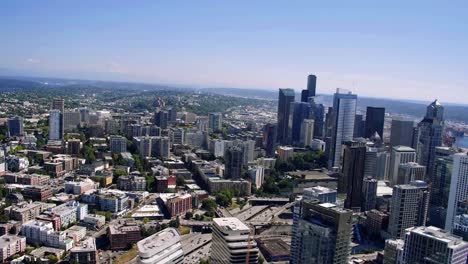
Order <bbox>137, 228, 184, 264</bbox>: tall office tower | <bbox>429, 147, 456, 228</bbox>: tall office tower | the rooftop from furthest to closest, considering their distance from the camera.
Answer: <bbox>429, 147, 456, 228</bbox>: tall office tower, the rooftop, <bbox>137, 228, 184, 264</bbox>: tall office tower

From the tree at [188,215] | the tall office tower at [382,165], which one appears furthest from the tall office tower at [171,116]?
the tree at [188,215]

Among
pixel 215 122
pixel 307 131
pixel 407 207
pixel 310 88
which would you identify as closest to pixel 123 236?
pixel 407 207

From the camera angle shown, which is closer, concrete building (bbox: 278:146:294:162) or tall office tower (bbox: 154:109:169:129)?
concrete building (bbox: 278:146:294:162)

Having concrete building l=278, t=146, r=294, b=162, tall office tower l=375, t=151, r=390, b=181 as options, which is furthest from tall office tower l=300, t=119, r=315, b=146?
tall office tower l=375, t=151, r=390, b=181

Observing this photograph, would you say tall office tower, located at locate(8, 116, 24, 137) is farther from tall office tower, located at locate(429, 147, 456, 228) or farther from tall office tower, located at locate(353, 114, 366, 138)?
tall office tower, located at locate(429, 147, 456, 228)

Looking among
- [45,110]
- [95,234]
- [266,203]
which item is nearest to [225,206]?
[266,203]

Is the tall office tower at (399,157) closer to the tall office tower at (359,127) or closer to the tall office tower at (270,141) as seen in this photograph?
the tall office tower at (270,141)

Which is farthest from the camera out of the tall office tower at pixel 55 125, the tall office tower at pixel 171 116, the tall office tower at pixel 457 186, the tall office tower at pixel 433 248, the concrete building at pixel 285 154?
the tall office tower at pixel 171 116
